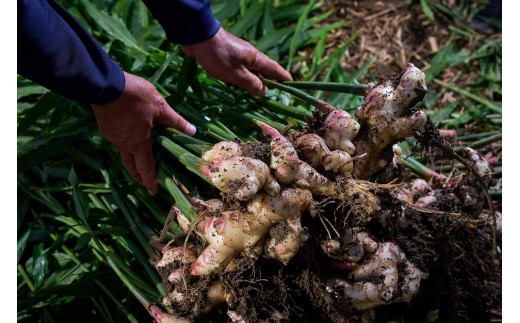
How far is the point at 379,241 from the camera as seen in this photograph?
1.45m

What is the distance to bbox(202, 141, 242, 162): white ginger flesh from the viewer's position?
1.21 m

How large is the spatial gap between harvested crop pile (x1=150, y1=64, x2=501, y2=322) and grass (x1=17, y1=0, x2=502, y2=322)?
0.15m

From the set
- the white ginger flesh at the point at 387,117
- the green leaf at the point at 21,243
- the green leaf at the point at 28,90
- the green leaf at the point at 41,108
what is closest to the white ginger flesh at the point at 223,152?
the white ginger flesh at the point at 387,117

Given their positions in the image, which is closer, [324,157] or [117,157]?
[324,157]

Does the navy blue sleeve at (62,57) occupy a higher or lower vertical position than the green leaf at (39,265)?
higher

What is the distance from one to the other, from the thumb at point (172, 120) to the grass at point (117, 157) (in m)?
0.04

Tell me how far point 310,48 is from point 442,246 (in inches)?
65.1

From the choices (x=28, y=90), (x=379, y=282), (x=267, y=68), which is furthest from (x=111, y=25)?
(x=379, y=282)

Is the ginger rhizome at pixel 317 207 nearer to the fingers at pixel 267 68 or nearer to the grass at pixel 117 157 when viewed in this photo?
the grass at pixel 117 157

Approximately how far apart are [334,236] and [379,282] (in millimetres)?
211

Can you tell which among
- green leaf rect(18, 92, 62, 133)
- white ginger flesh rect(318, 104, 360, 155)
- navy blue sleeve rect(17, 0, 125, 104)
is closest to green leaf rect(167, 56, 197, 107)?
navy blue sleeve rect(17, 0, 125, 104)

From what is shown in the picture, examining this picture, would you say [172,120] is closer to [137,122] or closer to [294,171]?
[137,122]

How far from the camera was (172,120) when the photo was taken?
1.51 m

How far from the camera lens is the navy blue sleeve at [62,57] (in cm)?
113
